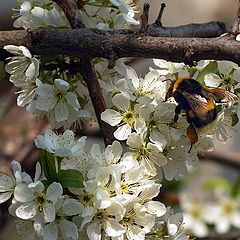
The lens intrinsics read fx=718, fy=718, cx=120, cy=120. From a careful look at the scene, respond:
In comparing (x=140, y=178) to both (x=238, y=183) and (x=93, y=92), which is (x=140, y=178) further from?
(x=238, y=183)

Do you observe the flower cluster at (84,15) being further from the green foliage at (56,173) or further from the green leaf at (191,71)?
the green foliage at (56,173)

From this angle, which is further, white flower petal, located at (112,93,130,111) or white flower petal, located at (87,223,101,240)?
white flower petal, located at (112,93,130,111)

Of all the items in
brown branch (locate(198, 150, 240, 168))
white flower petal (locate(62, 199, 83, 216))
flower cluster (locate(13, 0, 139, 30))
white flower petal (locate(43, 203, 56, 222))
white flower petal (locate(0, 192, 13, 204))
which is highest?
flower cluster (locate(13, 0, 139, 30))

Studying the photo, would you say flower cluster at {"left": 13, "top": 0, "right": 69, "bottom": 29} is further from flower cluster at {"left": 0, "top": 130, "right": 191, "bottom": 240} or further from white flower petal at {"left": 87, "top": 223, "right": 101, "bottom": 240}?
white flower petal at {"left": 87, "top": 223, "right": 101, "bottom": 240}

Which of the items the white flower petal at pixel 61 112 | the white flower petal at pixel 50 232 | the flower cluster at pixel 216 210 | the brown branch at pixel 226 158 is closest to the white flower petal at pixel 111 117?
the white flower petal at pixel 61 112

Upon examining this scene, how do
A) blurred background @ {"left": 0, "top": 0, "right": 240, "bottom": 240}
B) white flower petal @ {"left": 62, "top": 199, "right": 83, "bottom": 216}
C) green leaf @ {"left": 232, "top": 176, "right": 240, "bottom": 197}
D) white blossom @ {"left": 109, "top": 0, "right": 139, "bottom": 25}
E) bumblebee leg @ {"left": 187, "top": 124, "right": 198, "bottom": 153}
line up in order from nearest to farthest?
white flower petal @ {"left": 62, "top": 199, "right": 83, "bottom": 216}, bumblebee leg @ {"left": 187, "top": 124, "right": 198, "bottom": 153}, white blossom @ {"left": 109, "top": 0, "right": 139, "bottom": 25}, blurred background @ {"left": 0, "top": 0, "right": 240, "bottom": 240}, green leaf @ {"left": 232, "top": 176, "right": 240, "bottom": 197}

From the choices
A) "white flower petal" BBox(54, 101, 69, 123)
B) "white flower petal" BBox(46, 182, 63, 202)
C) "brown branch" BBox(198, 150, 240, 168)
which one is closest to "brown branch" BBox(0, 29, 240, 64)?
"white flower petal" BBox(54, 101, 69, 123)
